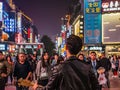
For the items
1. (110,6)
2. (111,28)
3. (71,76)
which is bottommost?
(71,76)

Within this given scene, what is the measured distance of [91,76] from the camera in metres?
4.15

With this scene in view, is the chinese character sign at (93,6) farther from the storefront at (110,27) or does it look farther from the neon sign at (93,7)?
the storefront at (110,27)

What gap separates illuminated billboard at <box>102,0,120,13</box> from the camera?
78.0 meters

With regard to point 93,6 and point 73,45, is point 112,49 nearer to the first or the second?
point 93,6

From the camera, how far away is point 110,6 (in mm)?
79188

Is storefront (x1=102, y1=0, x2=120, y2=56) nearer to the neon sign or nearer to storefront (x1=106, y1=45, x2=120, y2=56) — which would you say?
storefront (x1=106, y1=45, x2=120, y2=56)

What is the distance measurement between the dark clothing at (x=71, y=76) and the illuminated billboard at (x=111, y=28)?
76.3 metres

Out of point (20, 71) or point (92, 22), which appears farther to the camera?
point (92, 22)

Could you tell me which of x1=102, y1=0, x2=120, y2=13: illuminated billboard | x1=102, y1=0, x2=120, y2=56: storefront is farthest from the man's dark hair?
x1=102, y1=0, x2=120, y2=56: storefront

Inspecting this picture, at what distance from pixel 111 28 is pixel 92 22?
12.9 feet

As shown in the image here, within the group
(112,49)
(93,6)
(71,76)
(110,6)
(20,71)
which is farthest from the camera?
(93,6)

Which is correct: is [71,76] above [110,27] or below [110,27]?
below

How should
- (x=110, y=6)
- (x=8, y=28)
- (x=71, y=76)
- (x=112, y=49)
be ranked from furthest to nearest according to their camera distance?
(x=8, y=28) < (x=112, y=49) < (x=110, y=6) < (x=71, y=76)

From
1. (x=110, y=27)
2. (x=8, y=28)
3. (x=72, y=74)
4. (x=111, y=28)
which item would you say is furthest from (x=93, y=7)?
(x=72, y=74)
